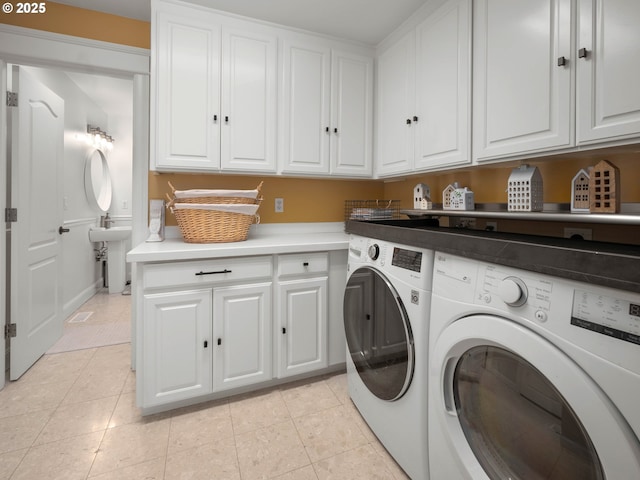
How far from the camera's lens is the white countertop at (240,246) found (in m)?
1.56

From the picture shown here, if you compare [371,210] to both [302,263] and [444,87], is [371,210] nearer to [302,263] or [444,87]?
[302,263]

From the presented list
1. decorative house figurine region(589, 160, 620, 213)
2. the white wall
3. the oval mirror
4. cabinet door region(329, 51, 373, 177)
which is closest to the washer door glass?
decorative house figurine region(589, 160, 620, 213)

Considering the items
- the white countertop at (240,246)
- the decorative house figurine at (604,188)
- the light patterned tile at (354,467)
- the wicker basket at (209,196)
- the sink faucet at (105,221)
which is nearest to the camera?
the decorative house figurine at (604,188)

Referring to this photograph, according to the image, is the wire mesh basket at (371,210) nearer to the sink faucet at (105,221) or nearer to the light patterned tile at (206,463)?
the light patterned tile at (206,463)

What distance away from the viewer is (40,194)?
2.25 metres

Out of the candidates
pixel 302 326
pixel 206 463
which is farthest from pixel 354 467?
pixel 302 326

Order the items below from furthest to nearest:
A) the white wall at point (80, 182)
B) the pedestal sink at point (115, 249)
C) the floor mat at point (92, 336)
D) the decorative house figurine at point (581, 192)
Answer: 1. the pedestal sink at point (115, 249)
2. the white wall at point (80, 182)
3. the floor mat at point (92, 336)
4. the decorative house figurine at point (581, 192)

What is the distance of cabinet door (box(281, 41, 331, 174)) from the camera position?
2115 mm

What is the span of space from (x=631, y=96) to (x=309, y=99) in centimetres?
167

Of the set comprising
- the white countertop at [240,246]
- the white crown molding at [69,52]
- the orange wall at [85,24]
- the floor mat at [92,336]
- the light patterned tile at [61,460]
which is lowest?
the light patterned tile at [61,460]

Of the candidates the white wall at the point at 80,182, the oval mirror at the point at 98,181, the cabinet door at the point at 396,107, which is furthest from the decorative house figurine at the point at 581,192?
the oval mirror at the point at 98,181

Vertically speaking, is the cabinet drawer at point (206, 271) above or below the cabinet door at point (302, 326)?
above

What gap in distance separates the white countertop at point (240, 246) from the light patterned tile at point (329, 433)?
0.92m

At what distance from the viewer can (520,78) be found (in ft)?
4.30
